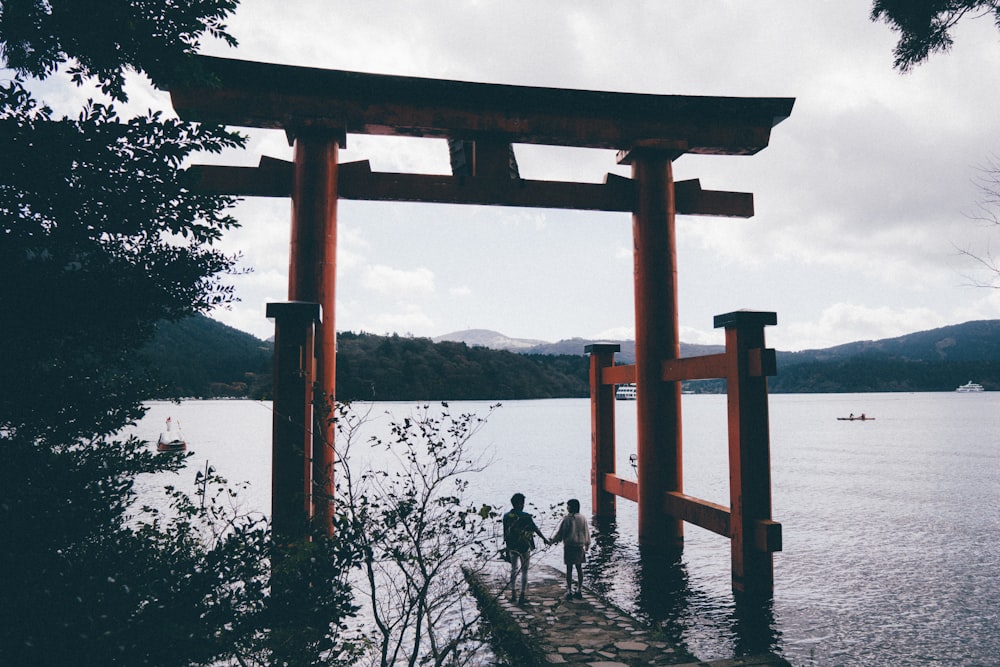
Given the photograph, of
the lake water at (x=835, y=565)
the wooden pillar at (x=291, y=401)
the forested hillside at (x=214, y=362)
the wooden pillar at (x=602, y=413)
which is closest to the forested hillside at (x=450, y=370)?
the forested hillside at (x=214, y=362)

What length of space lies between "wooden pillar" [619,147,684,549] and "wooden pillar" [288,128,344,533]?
173 inches

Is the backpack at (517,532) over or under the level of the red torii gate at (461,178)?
under

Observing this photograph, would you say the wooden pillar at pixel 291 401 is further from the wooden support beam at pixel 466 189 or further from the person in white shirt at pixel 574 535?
the person in white shirt at pixel 574 535

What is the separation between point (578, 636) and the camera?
22.7ft

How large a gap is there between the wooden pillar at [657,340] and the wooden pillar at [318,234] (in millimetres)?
4393

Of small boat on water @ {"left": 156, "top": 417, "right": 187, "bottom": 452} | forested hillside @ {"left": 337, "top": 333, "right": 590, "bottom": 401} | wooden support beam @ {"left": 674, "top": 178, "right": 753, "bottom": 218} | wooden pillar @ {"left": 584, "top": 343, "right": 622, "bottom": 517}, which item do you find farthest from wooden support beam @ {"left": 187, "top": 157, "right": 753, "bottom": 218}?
forested hillside @ {"left": 337, "top": 333, "right": 590, "bottom": 401}

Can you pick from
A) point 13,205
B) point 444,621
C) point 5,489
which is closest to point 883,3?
point 13,205

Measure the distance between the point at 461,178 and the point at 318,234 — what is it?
214 centimetres

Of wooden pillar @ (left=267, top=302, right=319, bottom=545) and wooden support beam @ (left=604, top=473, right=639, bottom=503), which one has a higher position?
wooden pillar @ (left=267, top=302, right=319, bottom=545)

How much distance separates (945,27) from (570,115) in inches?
166

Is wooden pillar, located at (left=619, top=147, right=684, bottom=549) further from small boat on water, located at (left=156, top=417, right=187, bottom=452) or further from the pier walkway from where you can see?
small boat on water, located at (left=156, top=417, right=187, bottom=452)

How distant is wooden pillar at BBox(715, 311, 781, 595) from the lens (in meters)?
7.56

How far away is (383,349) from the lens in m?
97.2

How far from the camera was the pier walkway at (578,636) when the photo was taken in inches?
240
